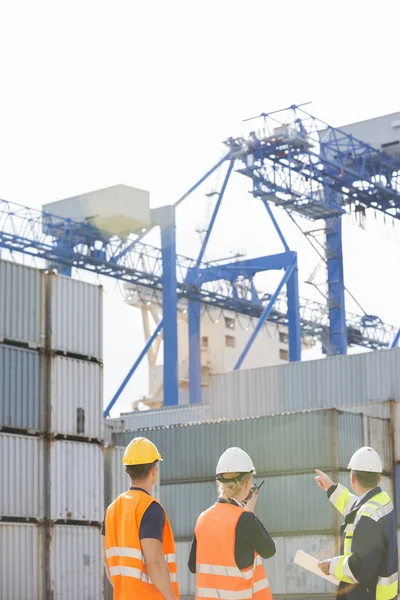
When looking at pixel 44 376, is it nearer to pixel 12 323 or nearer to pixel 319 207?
pixel 12 323

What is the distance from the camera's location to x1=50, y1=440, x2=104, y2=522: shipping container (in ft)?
69.7

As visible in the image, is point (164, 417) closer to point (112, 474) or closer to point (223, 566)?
point (112, 474)

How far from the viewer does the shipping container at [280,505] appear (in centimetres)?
2981

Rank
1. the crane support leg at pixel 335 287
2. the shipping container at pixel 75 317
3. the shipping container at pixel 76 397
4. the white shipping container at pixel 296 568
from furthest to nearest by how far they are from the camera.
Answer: the crane support leg at pixel 335 287
the white shipping container at pixel 296 568
the shipping container at pixel 75 317
the shipping container at pixel 76 397

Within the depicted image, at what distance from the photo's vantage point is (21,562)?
20297 millimetres

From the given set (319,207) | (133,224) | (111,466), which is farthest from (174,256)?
(111,466)

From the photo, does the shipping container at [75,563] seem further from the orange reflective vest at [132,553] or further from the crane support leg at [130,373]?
the crane support leg at [130,373]

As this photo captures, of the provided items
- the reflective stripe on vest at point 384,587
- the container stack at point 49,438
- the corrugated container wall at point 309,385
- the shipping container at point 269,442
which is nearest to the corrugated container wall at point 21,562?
the container stack at point 49,438

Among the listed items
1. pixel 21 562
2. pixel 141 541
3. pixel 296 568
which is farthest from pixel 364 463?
pixel 296 568

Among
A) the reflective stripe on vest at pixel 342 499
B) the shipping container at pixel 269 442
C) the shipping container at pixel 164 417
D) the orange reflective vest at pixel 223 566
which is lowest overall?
the orange reflective vest at pixel 223 566

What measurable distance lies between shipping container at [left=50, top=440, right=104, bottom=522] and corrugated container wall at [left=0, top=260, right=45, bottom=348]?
215cm

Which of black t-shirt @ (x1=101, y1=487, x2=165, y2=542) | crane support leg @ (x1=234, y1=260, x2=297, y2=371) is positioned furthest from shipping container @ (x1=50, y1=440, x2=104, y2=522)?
crane support leg @ (x1=234, y1=260, x2=297, y2=371)

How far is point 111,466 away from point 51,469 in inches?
120

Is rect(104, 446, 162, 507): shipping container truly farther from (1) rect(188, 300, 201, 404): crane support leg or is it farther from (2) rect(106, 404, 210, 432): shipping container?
(1) rect(188, 300, 201, 404): crane support leg
